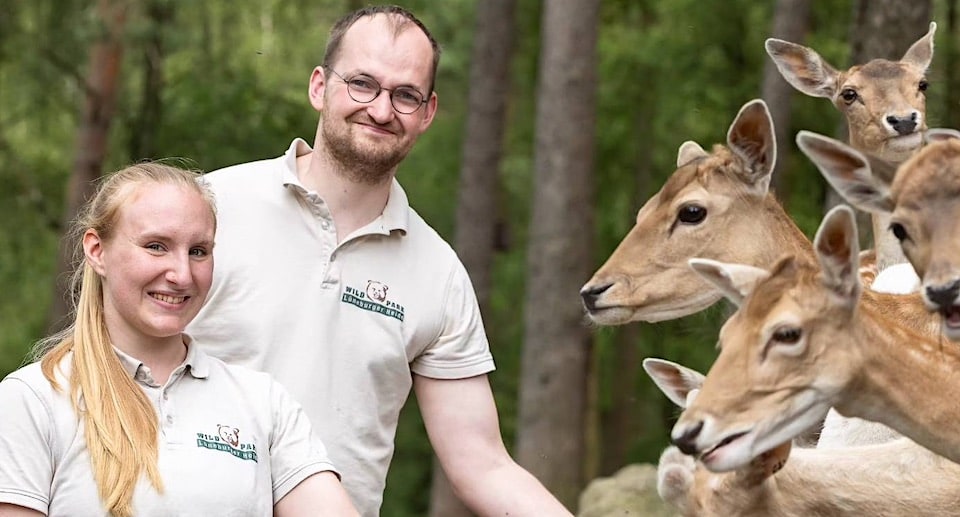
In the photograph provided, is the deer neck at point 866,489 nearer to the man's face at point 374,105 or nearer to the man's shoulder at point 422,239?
the man's shoulder at point 422,239

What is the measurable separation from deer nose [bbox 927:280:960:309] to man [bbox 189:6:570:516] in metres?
1.50

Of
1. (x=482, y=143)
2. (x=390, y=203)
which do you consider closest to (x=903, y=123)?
(x=390, y=203)

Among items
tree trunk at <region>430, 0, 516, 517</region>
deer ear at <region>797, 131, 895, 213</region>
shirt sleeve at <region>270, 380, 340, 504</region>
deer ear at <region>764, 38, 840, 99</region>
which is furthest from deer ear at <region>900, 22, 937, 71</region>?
tree trunk at <region>430, 0, 516, 517</region>

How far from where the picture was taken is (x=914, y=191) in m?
4.04

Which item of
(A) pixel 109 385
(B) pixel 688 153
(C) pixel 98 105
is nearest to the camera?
(A) pixel 109 385

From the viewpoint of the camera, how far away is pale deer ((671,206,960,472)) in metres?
3.59

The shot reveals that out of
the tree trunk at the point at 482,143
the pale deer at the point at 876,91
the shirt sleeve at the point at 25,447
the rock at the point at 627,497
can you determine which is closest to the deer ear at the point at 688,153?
the pale deer at the point at 876,91

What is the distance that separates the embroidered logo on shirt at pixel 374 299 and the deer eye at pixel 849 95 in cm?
264

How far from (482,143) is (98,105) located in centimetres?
444

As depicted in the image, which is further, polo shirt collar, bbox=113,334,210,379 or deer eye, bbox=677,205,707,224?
deer eye, bbox=677,205,707,224

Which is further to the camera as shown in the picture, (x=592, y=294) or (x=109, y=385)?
(x=592, y=294)

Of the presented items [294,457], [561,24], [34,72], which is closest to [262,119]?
[34,72]

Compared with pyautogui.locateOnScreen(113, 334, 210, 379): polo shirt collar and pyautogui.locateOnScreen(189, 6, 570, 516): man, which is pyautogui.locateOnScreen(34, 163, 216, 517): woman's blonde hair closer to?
pyautogui.locateOnScreen(113, 334, 210, 379): polo shirt collar

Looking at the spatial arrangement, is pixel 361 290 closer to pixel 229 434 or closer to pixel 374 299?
pixel 374 299
